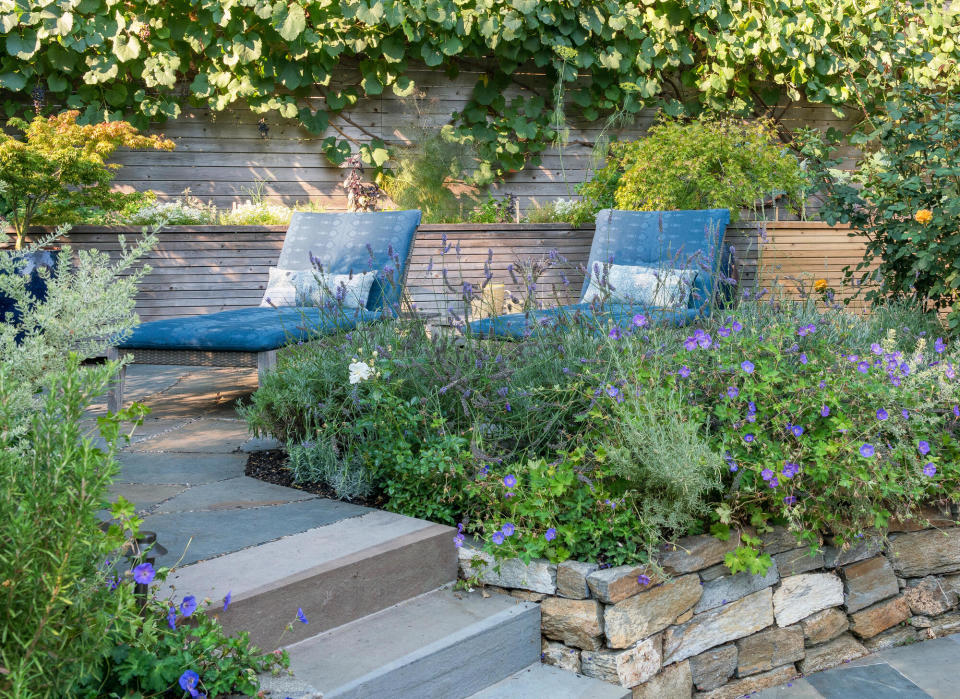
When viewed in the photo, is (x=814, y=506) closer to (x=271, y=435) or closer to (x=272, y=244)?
(x=271, y=435)

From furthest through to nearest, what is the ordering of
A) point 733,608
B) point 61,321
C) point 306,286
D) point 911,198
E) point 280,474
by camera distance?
point 306,286, point 911,198, point 280,474, point 733,608, point 61,321

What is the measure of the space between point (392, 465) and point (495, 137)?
571cm

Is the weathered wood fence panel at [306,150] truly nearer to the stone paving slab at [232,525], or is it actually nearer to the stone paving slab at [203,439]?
the stone paving slab at [203,439]

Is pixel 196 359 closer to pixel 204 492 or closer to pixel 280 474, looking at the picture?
pixel 280 474

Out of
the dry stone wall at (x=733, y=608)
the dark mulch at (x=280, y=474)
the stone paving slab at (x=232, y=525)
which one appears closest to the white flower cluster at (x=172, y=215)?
the dark mulch at (x=280, y=474)

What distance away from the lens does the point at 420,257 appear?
244 inches

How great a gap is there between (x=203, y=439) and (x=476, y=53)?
17.2ft

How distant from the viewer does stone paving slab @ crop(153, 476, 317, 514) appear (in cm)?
237

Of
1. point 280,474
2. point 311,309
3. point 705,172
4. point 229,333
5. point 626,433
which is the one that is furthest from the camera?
point 705,172

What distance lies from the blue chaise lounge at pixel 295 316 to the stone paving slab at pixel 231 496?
1.84 ft

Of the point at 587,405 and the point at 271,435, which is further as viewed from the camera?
the point at 271,435

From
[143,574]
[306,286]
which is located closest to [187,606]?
[143,574]

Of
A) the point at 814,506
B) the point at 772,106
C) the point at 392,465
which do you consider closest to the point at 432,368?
the point at 392,465

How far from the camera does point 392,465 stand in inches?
96.0
